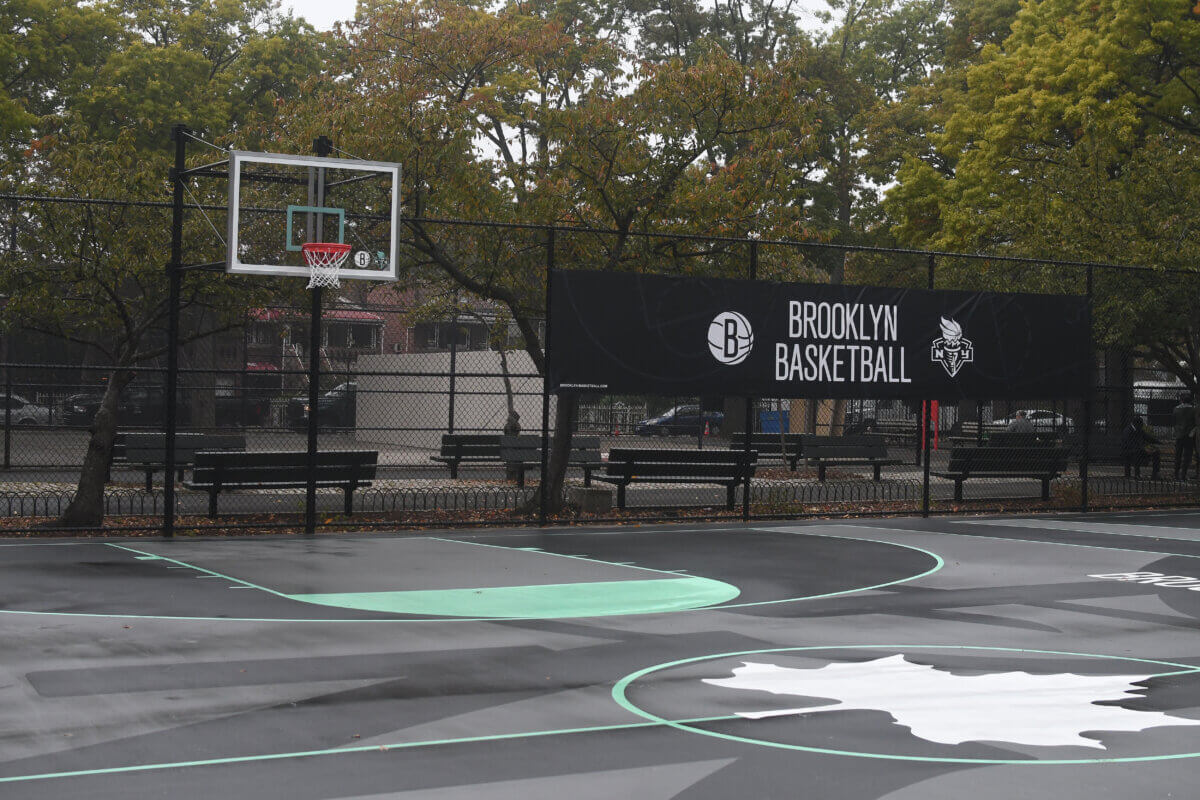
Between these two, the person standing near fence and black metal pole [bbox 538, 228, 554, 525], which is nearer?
black metal pole [bbox 538, 228, 554, 525]

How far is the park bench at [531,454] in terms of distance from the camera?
21.0m

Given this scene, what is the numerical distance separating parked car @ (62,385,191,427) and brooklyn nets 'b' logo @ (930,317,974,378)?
611 inches

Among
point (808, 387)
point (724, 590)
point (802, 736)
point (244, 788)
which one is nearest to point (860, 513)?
point (808, 387)

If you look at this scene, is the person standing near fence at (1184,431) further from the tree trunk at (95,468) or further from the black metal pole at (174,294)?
the tree trunk at (95,468)

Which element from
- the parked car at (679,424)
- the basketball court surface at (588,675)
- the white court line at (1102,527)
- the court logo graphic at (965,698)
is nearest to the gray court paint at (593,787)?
the basketball court surface at (588,675)

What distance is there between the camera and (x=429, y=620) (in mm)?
9383

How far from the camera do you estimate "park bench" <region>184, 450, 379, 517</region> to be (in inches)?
615

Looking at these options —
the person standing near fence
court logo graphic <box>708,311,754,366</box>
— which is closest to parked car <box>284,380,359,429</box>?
court logo graphic <box>708,311,754,366</box>

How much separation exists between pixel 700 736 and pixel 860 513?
1243 centimetres

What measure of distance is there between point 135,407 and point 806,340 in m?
17.4

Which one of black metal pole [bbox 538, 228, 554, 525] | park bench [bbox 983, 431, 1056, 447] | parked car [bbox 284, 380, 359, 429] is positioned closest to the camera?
black metal pole [bbox 538, 228, 554, 525]

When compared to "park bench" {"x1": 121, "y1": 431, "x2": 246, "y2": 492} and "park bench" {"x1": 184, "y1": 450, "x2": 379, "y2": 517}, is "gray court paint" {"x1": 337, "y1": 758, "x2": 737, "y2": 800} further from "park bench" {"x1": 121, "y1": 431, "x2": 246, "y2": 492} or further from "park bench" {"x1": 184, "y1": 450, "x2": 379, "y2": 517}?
"park bench" {"x1": 121, "y1": 431, "x2": 246, "y2": 492}

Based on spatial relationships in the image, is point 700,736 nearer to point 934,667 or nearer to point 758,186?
point 934,667

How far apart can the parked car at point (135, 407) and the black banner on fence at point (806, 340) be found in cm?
1339
